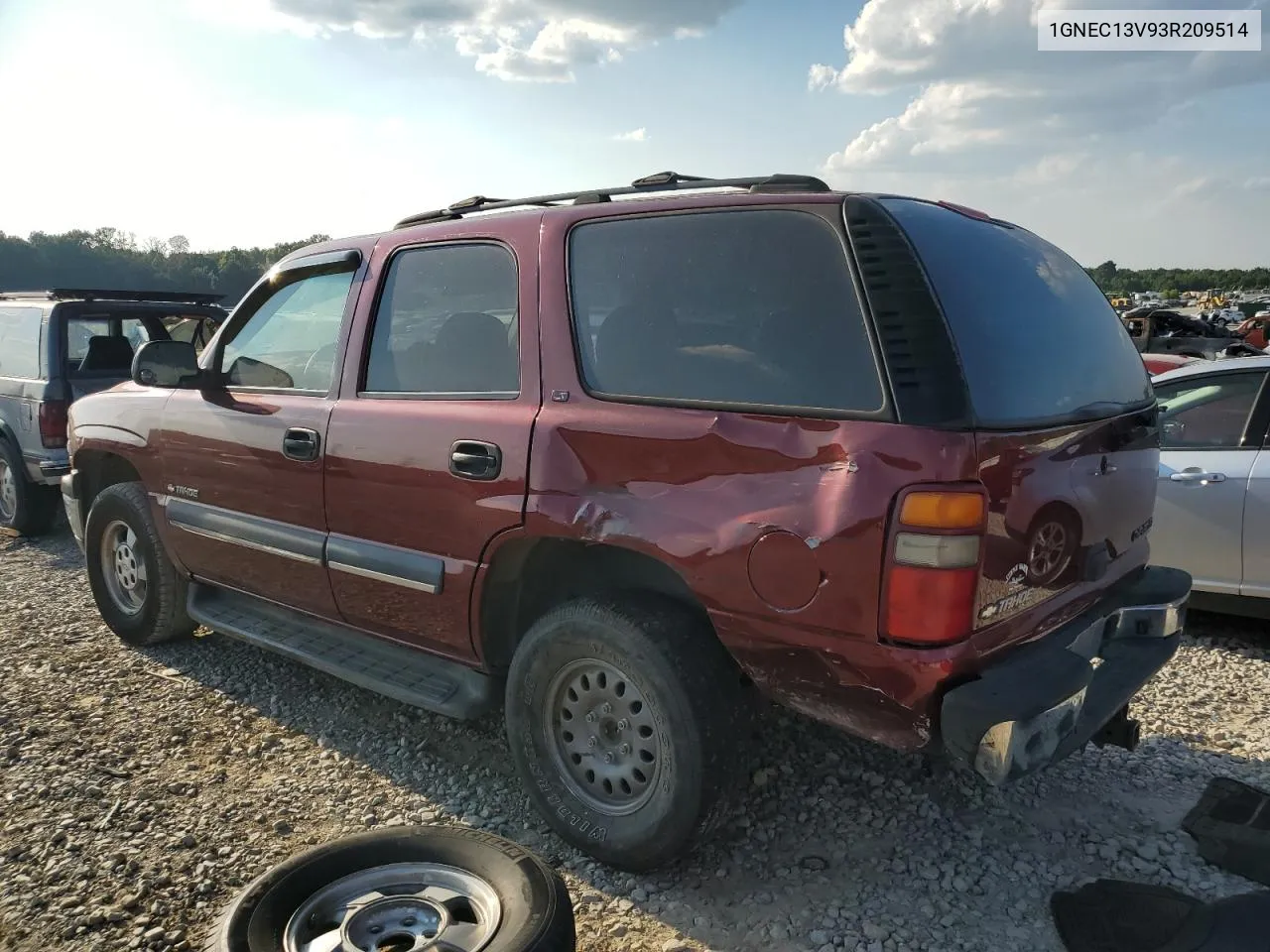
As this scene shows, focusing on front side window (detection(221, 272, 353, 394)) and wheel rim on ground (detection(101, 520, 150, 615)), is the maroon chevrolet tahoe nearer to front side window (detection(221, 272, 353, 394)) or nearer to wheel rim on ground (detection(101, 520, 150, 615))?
front side window (detection(221, 272, 353, 394))

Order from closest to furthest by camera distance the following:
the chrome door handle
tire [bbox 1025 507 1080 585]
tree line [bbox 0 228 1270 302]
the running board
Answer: tire [bbox 1025 507 1080 585] < the running board < the chrome door handle < tree line [bbox 0 228 1270 302]

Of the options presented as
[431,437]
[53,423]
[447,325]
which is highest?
[447,325]

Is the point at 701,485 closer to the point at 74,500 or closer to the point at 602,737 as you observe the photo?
the point at 602,737

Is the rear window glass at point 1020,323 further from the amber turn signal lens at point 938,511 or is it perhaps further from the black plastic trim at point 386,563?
the black plastic trim at point 386,563

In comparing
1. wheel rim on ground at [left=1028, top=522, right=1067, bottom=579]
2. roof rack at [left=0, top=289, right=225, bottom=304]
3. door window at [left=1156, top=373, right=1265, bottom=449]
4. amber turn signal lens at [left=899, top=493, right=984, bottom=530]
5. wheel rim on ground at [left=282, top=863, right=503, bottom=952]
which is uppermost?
roof rack at [left=0, top=289, right=225, bottom=304]

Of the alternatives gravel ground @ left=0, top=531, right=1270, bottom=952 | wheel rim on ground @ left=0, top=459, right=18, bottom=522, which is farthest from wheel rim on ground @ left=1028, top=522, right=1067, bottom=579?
wheel rim on ground @ left=0, top=459, right=18, bottom=522

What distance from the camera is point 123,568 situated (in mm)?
4707

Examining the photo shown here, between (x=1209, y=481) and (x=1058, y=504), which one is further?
(x=1209, y=481)

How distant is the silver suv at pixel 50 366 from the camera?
6.86 metres

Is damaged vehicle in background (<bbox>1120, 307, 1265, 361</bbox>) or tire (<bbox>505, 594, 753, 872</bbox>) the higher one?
damaged vehicle in background (<bbox>1120, 307, 1265, 361</bbox>)

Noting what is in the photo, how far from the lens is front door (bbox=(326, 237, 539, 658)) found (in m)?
2.88

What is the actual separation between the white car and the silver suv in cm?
727

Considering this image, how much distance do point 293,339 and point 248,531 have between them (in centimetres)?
81

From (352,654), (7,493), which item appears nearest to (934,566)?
(352,654)
